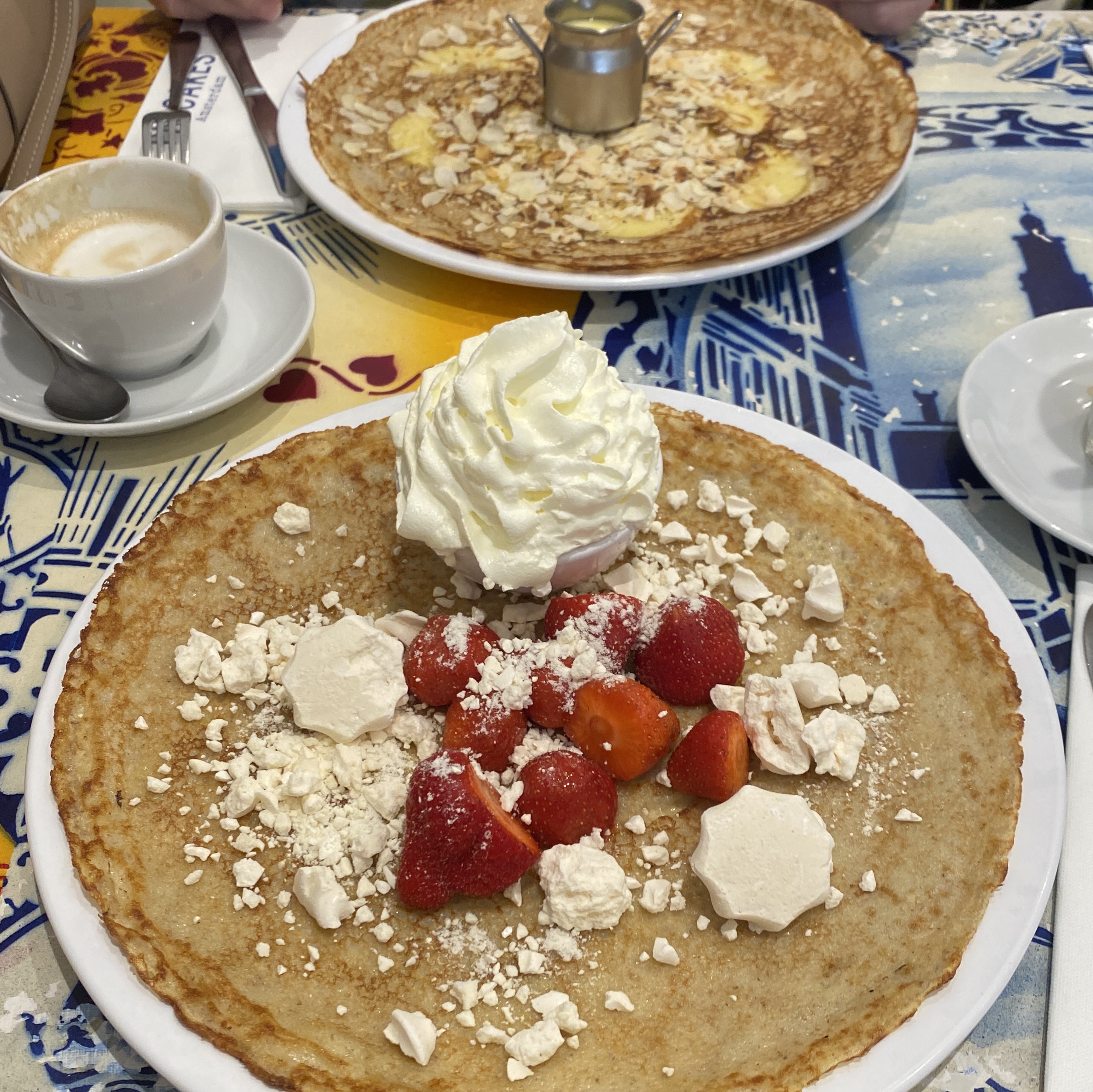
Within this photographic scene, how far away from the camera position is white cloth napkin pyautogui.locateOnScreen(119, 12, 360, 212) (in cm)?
215

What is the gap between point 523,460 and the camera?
1.24 meters

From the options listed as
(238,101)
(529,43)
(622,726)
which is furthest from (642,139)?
(622,726)

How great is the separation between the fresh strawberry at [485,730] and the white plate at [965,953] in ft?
1.34

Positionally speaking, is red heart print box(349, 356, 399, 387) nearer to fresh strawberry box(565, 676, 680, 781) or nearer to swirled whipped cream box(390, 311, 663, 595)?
swirled whipped cream box(390, 311, 663, 595)

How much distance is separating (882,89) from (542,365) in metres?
1.54

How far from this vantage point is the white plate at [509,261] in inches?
70.5

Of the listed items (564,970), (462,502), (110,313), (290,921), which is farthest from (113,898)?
(110,313)

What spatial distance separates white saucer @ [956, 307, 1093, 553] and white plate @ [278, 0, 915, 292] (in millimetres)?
412

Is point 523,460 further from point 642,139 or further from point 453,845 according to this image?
point 642,139

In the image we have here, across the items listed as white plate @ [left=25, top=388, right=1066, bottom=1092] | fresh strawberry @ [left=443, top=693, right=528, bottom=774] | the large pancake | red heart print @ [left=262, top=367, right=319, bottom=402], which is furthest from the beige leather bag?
fresh strawberry @ [left=443, top=693, right=528, bottom=774]

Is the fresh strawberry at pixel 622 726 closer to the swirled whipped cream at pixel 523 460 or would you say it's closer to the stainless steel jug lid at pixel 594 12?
the swirled whipped cream at pixel 523 460

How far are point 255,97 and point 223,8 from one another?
46 centimetres

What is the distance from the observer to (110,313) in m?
1.55

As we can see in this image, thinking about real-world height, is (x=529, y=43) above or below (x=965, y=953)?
above
